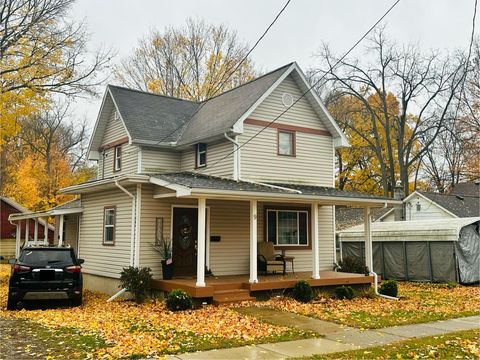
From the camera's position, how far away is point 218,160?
52.5ft

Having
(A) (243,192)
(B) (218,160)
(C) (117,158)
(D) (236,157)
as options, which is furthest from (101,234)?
(A) (243,192)

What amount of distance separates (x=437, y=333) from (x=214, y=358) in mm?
4714

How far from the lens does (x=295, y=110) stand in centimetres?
1702

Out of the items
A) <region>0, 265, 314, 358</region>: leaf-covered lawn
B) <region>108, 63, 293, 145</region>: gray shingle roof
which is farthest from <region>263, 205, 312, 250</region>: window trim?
<region>0, 265, 314, 358</region>: leaf-covered lawn

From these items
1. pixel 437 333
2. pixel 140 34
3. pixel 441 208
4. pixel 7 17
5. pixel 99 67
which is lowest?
pixel 437 333

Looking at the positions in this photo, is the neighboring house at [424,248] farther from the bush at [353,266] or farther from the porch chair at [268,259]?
the porch chair at [268,259]

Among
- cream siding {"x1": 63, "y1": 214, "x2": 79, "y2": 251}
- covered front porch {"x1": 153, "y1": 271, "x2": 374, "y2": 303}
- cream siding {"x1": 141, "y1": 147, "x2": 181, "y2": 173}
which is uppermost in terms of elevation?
cream siding {"x1": 141, "y1": 147, "x2": 181, "y2": 173}

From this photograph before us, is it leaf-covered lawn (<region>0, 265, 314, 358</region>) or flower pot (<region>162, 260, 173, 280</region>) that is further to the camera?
flower pot (<region>162, 260, 173, 280</region>)

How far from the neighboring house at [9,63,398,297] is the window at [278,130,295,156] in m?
0.04

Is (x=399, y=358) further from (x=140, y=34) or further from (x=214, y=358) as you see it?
(x=140, y=34)

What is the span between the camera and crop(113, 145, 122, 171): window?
60.1 ft

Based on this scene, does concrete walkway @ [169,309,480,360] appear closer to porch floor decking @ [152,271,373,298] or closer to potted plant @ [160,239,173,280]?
porch floor decking @ [152,271,373,298]

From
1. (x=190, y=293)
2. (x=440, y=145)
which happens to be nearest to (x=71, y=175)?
(x=190, y=293)

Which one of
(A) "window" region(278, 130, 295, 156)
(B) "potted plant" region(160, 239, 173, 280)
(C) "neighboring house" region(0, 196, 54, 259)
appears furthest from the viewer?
(C) "neighboring house" region(0, 196, 54, 259)
